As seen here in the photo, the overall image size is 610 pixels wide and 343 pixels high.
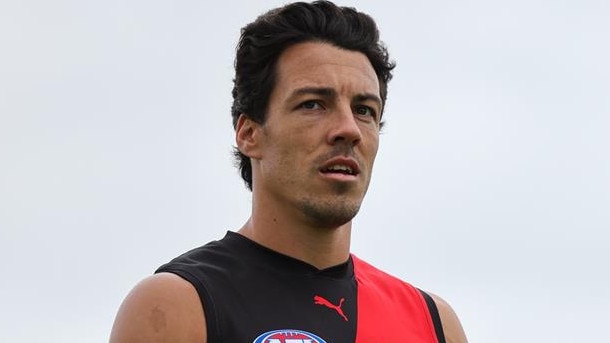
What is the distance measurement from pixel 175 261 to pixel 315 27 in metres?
2.08

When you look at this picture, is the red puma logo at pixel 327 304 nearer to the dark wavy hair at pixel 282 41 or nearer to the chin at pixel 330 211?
the chin at pixel 330 211

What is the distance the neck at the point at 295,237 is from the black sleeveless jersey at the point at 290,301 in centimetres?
6

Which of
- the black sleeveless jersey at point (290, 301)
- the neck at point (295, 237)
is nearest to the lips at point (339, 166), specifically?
the neck at point (295, 237)

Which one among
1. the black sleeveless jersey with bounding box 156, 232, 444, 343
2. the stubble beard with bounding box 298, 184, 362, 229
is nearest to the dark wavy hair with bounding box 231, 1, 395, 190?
the stubble beard with bounding box 298, 184, 362, 229

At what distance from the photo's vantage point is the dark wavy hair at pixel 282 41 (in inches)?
337

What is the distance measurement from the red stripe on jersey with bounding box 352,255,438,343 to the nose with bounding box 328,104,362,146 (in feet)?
4.13

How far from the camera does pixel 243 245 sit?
8281 mm

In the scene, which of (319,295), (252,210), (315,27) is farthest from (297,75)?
(319,295)

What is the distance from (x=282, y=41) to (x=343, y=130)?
1077mm

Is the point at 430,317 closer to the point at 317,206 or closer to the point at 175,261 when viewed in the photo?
the point at 317,206

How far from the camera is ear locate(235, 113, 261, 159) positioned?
8383 millimetres

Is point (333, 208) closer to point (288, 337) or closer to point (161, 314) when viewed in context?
point (288, 337)

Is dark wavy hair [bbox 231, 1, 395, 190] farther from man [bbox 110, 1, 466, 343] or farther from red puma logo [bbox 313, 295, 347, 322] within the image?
red puma logo [bbox 313, 295, 347, 322]

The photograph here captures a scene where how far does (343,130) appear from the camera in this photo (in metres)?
7.92
